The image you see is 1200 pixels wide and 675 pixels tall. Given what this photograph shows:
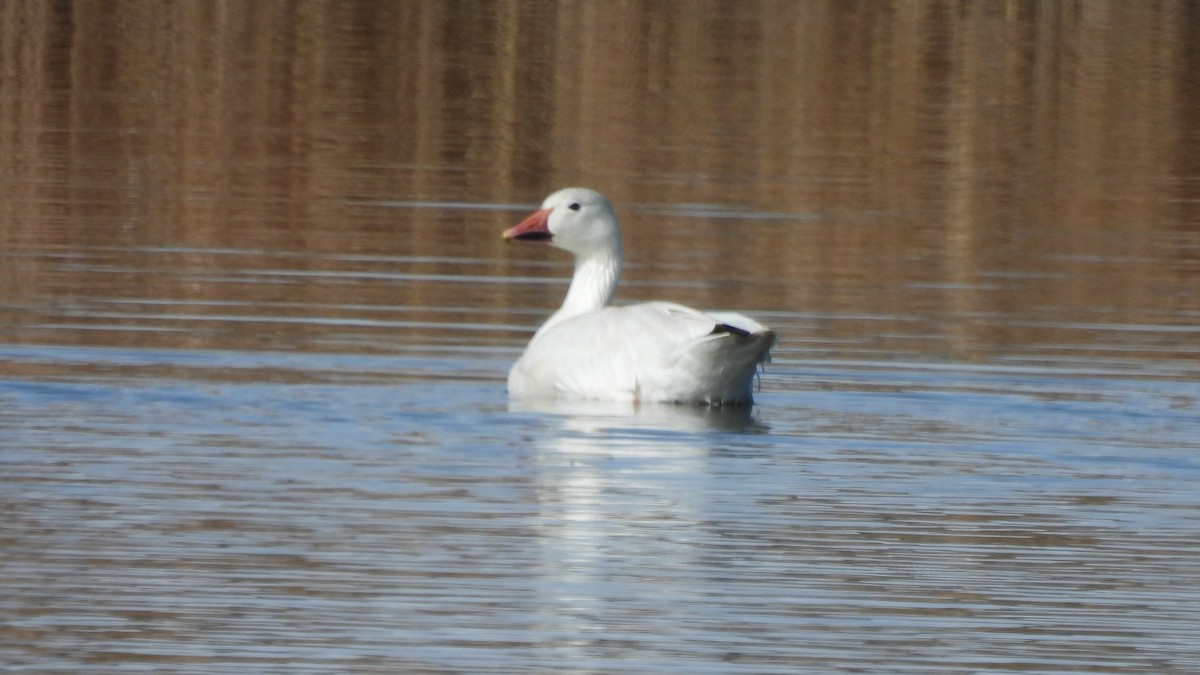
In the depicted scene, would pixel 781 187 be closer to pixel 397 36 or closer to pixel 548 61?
pixel 548 61

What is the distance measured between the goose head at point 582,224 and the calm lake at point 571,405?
2.34 ft

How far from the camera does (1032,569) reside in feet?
27.1

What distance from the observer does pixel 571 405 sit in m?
11.5

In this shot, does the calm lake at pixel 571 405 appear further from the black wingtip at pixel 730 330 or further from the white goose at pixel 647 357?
the black wingtip at pixel 730 330

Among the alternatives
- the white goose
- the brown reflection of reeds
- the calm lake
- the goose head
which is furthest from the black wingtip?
the brown reflection of reeds

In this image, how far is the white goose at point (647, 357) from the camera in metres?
11.1

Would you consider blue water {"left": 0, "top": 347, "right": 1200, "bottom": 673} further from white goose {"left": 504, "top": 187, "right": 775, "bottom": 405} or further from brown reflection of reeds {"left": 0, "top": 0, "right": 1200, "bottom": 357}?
brown reflection of reeds {"left": 0, "top": 0, "right": 1200, "bottom": 357}

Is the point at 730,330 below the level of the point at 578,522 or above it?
above

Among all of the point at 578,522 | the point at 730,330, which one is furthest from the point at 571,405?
the point at 578,522

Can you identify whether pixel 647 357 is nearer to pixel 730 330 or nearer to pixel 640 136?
pixel 730 330

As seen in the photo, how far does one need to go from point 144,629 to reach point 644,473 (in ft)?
9.35

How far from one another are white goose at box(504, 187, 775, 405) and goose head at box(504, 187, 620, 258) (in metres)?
0.97

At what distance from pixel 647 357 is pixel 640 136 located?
44.1 feet

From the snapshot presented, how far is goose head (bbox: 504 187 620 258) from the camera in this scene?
13.0 meters
